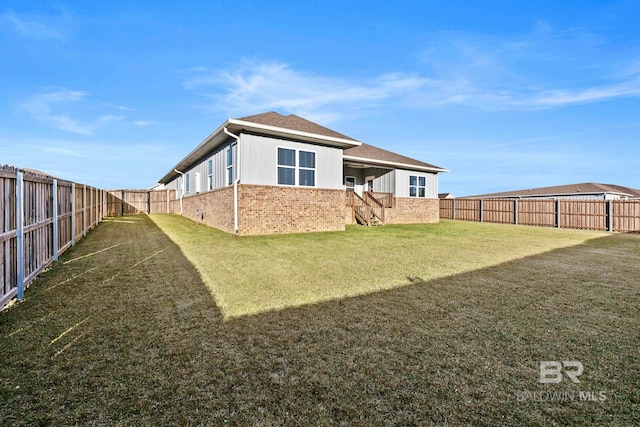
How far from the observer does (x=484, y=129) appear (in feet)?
68.1

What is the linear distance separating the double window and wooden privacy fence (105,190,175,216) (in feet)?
58.9

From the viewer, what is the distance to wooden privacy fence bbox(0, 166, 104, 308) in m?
3.62

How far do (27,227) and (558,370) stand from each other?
697 cm

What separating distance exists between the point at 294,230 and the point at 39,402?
31.9 ft

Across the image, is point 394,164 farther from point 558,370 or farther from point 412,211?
point 558,370

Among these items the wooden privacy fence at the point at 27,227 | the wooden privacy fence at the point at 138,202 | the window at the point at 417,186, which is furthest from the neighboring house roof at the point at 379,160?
the wooden privacy fence at the point at 138,202

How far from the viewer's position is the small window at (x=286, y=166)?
1136 cm

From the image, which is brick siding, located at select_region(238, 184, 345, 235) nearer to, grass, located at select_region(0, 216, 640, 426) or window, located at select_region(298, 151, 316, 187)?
window, located at select_region(298, 151, 316, 187)

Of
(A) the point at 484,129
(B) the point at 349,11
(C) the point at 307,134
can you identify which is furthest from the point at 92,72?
(A) the point at 484,129

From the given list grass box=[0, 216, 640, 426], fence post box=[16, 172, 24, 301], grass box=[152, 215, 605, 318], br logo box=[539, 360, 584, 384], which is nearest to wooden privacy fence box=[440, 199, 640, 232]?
grass box=[152, 215, 605, 318]

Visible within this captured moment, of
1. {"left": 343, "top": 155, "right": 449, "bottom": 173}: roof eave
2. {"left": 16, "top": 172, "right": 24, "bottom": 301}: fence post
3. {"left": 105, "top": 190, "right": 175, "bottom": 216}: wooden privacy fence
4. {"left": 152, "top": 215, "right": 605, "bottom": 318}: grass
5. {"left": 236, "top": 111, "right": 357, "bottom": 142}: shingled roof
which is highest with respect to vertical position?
{"left": 236, "top": 111, "right": 357, "bottom": 142}: shingled roof

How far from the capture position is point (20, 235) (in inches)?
157
